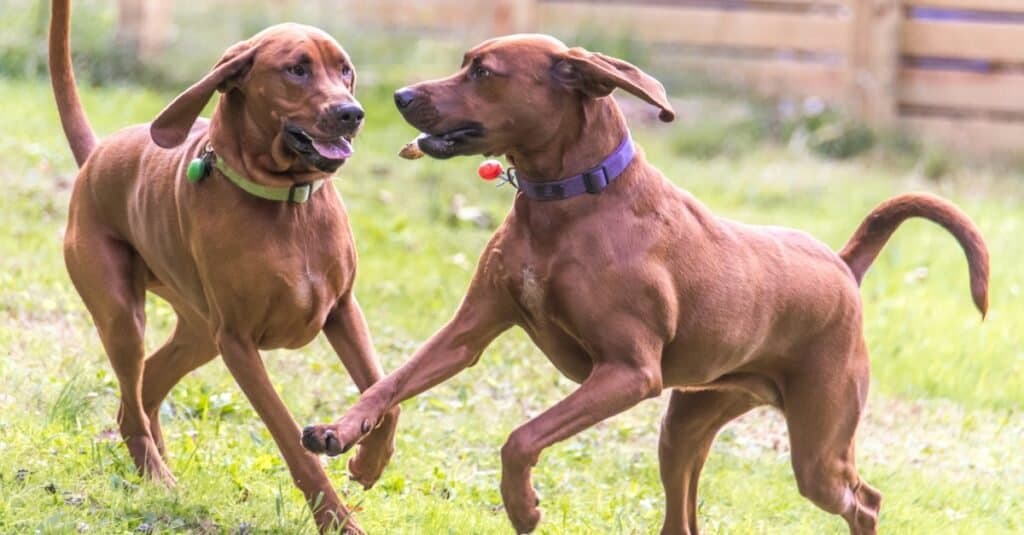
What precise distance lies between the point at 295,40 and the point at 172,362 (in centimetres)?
148

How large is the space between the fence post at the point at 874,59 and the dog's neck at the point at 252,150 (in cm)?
899

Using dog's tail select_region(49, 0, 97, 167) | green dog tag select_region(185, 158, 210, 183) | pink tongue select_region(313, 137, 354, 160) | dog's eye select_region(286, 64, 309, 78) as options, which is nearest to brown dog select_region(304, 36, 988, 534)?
pink tongue select_region(313, 137, 354, 160)

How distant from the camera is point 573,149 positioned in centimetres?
491

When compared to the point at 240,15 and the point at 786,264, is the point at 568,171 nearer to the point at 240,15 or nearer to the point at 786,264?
the point at 786,264

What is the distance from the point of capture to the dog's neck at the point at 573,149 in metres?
4.90

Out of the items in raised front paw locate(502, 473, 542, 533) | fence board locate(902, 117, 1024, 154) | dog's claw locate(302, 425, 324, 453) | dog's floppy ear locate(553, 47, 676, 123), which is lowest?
fence board locate(902, 117, 1024, 154)

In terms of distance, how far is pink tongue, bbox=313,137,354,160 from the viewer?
5.01 m

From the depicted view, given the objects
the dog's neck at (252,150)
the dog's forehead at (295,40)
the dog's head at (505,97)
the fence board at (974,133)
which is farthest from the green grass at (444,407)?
the fence board at (974,133)

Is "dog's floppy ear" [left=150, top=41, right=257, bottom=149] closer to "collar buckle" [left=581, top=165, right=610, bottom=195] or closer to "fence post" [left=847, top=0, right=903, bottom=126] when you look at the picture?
"collar buckle" [left=581, top=165, right=610, bottom=195]

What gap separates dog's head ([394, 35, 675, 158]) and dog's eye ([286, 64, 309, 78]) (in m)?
0.40

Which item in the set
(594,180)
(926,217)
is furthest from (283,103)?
→ (926,217)

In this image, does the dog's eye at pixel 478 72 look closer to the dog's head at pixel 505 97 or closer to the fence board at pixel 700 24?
the dog's head at pixel 505 97

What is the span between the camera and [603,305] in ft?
15.7

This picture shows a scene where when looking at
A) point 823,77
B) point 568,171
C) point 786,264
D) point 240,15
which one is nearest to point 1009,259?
point 823,77
